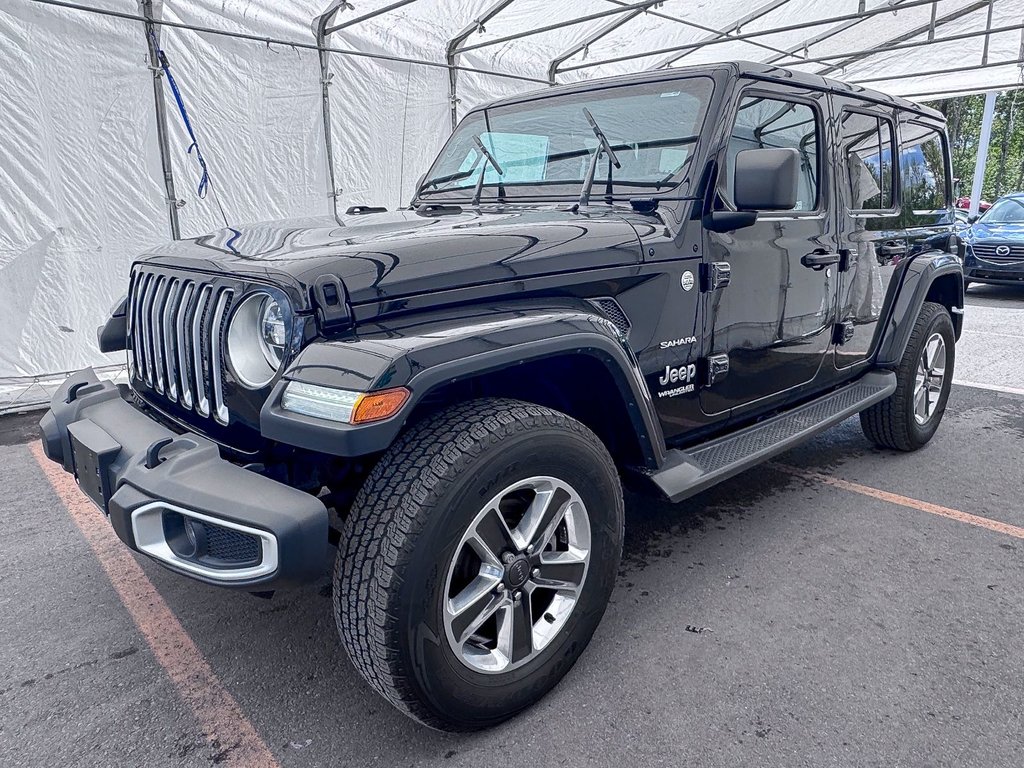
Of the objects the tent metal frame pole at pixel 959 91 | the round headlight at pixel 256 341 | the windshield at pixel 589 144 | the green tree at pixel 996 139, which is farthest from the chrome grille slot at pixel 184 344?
the green tree at pixel 996 139

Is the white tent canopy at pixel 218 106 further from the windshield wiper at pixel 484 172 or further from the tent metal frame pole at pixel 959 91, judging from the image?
the windshield wiper at pixel 484 172

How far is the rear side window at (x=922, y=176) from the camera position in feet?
12.9

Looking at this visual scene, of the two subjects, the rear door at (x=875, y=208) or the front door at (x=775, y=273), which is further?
the rear door at (x=875, y=208)

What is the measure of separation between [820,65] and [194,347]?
41.5 ft

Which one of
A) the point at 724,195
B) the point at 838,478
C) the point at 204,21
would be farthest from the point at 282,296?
the point at 204,21

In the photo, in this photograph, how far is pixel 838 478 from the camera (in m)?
3.86

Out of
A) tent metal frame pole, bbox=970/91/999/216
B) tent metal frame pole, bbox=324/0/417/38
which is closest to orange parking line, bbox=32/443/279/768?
tent metal frame pole, bbox=324/0/417/38

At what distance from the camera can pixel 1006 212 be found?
11367 mm

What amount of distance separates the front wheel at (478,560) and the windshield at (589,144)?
111 centimetres

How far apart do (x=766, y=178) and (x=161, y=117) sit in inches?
213

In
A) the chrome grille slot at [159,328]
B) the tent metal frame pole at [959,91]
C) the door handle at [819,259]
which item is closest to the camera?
the chrome grille slot at [159,328]

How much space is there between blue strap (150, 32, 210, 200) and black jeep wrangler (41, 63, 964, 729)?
393 centimetres

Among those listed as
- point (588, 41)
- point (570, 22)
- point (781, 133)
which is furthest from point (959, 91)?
point (781, 133)

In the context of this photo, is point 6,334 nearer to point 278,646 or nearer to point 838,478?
point 278,646
